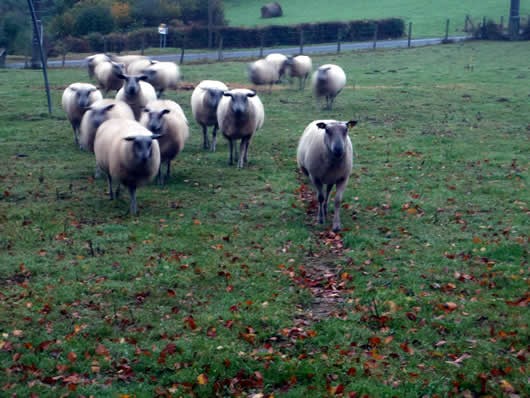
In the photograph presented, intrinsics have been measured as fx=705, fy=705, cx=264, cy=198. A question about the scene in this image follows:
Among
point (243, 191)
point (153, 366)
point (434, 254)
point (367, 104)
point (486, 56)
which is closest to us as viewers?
point (153, 366)

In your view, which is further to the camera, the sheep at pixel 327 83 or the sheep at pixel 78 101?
the sheep at pixel 327 83

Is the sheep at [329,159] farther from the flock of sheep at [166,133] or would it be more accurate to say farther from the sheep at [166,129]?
the sheep at [166,129]

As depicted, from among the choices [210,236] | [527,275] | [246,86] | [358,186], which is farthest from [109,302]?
[246,86]

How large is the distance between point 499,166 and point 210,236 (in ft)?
23.1

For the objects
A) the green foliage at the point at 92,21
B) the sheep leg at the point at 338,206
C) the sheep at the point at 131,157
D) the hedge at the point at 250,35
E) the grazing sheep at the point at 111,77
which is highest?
the green foliage at the point at 92,21

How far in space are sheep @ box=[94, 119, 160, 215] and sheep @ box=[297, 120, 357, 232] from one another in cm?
258

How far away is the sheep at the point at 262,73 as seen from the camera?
93.0 feet

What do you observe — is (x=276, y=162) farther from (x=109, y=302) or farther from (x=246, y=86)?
(x=246, y=86)

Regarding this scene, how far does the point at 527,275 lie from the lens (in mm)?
8609

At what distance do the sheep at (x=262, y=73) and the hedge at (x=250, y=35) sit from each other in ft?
58.3

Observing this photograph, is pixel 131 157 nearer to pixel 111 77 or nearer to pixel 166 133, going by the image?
pixel 166 133

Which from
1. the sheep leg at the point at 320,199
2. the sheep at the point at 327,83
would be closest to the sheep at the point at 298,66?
the sheep at the point at 327,83

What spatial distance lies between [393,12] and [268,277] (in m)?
60.6

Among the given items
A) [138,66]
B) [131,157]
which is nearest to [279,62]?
[138,66]
